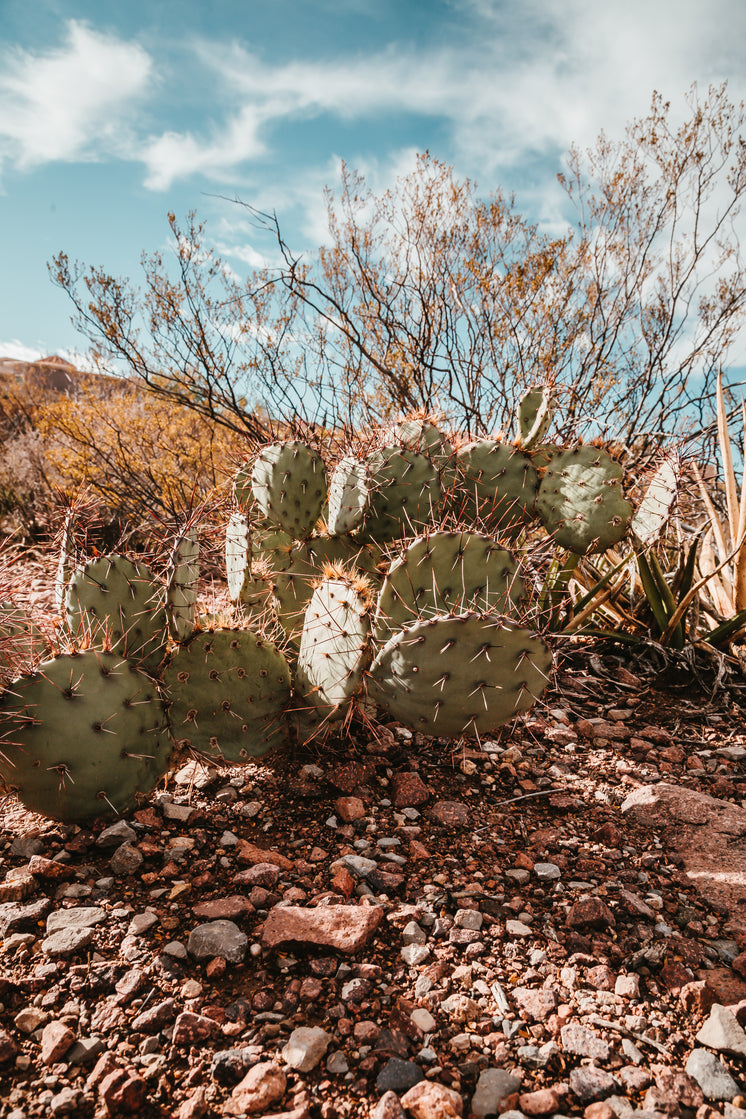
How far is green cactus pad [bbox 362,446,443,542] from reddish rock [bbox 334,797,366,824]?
37.7 inches

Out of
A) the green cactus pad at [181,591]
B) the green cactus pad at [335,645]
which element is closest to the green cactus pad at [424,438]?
the green cactus pad at [335,645]

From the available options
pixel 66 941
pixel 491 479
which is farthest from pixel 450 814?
pixel 491 479

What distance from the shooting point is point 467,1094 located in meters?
1.14

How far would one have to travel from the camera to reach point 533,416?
288 centimetres

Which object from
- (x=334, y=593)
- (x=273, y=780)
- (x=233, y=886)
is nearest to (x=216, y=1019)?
(x=233, y=886)

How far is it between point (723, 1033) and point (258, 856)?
1.09 m

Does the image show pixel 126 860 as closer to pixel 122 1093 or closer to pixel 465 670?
pixel 122 1093

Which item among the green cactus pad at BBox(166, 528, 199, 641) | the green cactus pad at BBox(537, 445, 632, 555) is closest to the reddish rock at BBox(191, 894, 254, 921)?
the green cactus pad at BBox(166, 528, 199, 641)

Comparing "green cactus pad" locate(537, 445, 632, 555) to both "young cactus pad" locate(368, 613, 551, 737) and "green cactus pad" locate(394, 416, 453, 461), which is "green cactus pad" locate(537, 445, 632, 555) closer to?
"green cactus pad" locate(394, 416, 453, 461)

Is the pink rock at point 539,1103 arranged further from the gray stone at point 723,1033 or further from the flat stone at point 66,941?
the flat stone at point 66,941

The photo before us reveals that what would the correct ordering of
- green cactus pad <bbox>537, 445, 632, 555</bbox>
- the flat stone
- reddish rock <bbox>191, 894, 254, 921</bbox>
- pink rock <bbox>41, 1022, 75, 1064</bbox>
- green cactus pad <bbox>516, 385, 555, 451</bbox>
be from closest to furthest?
pink rock <bbox>41, 1022, 75, 1064</bbox>, the flat stone, reddish rock <bbox>191, 894, 254, 921</bbox>, green cactus pad <bbox>537, 445, 632, 555</bbox>, green cactus pad <bbox>516, 385, 555, 451</bbox>

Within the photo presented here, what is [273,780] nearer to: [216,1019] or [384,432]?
[216,1019]

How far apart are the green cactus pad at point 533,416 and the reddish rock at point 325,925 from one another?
1.97 metres

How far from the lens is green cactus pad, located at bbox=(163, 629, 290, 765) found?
1979mm
